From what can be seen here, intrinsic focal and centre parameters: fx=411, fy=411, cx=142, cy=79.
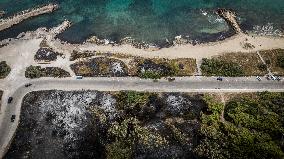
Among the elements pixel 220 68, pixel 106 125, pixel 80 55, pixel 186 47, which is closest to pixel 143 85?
pixel 106 125

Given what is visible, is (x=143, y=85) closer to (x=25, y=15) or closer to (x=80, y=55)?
(x=80, y=55)

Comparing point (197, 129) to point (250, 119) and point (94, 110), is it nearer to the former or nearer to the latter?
point (250, 119)

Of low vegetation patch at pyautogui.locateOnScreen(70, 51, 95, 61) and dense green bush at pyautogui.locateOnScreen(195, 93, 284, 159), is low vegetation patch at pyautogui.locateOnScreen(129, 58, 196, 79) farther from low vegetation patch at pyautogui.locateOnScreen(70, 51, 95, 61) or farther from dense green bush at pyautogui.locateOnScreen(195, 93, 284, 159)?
dense green bush at pyautogui.locateOnScreen(195, 93, 284, 159)

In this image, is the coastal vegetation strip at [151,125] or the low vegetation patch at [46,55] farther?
the low vegetation patch at [46,55]

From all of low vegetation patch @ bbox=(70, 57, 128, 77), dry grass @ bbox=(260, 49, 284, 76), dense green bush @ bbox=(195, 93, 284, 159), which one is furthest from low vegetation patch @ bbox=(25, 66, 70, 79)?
dry grass @ bbox=(260, 49, 284, 76)

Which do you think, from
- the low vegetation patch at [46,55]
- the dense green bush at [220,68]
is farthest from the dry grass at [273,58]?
the low vegetation patch at [46,55]

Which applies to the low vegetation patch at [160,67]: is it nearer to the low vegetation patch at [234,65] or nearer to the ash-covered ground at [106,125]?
the low vegetation patch at [234,65]
